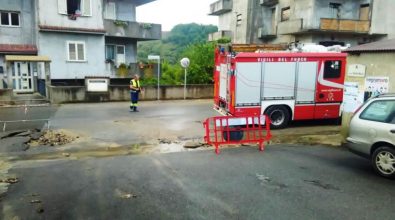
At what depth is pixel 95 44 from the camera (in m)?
24.9

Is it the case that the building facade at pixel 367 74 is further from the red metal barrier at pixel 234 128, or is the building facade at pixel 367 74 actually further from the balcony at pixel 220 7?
the balcony at pixel 220 7

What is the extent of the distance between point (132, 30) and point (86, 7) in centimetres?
419

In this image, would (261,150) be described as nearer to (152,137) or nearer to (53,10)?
(152,137)

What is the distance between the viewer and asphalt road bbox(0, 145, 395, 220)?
5.63 metres

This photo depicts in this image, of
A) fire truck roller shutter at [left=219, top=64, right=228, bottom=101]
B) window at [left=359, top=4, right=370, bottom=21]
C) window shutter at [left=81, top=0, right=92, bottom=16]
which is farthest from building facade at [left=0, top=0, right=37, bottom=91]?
window at [left=359, top=4, right=370, bottom=21]

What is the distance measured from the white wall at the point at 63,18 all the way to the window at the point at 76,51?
1.25 m

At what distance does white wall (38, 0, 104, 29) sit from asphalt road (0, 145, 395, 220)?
1642 cm

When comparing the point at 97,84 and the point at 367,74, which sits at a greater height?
the point at 367,74

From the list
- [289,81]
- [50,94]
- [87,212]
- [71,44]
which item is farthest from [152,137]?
[71,44]

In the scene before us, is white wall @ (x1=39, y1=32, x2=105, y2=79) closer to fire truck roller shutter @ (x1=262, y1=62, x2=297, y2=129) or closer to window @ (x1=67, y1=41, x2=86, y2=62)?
window @ (x1=67, y1=41, x2=86, y2=62)

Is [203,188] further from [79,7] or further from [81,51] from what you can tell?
[79,7]

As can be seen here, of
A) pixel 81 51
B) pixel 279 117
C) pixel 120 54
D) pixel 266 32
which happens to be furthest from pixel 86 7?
pixel 266 32

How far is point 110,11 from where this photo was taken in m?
28.4

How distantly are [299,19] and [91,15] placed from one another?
17908mm
